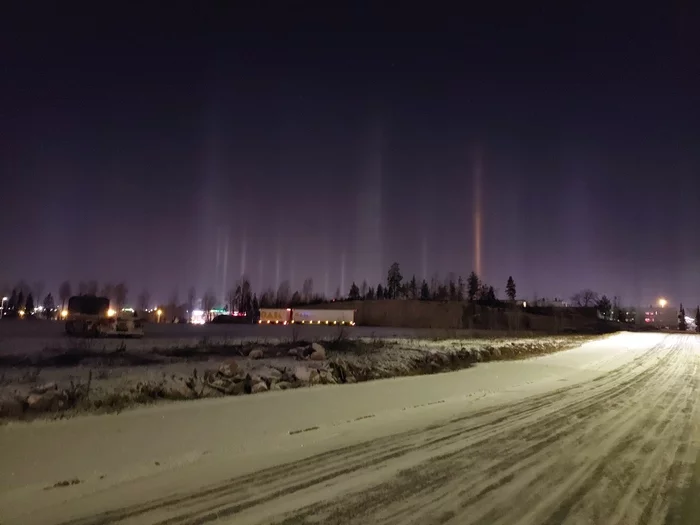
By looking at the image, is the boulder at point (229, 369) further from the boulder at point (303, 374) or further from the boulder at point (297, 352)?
the boulder at point (297, 352)

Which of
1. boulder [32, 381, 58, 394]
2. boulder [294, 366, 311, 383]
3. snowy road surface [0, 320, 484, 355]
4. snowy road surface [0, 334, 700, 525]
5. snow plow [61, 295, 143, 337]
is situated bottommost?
snowy road surface [0, 334, 700, 525]

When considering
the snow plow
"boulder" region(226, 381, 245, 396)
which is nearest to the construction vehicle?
the snow plow

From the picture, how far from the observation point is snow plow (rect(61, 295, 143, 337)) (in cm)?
3684

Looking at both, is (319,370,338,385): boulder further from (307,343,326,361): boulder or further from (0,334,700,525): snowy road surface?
(0,334,700,525): snowy road surface

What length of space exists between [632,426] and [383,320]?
108m

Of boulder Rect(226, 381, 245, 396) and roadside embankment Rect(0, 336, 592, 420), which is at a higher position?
roadside embankment Rect(0, 336, 592, 420)

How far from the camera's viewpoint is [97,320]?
3762 centimetres

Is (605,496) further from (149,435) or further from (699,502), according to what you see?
(149,435)

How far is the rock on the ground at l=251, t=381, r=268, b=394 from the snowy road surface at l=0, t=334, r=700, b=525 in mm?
750

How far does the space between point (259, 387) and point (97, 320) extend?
26.3 m

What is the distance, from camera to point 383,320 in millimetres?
119312

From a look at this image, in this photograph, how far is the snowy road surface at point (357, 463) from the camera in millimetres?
6230

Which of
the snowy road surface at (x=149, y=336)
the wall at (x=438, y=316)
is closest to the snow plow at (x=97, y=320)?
the snowy road surface at (x=149, y=336)

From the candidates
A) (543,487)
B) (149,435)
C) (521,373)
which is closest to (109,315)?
(521,373)
